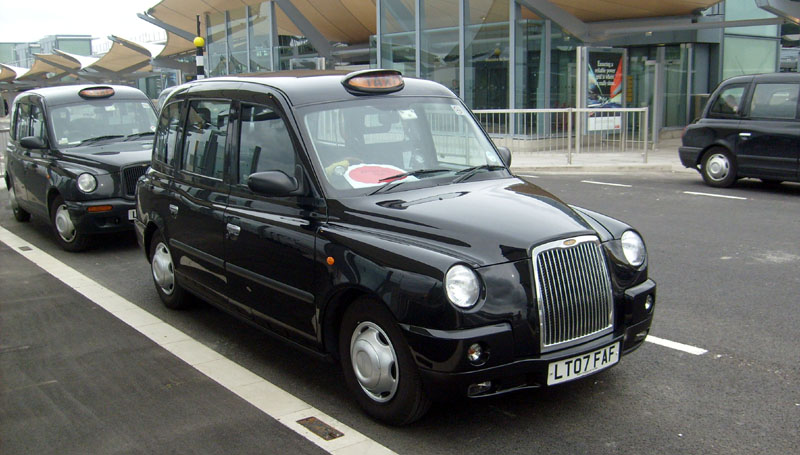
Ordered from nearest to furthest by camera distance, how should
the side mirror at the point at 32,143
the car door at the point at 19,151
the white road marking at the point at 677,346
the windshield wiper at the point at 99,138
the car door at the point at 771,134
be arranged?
the white road marking at the point at 677,346 < the side mirror at the point at 32,143 < the windshield wiper at the point at 99,138 < the car door at the point at 19,151 < the car door at the point at 771,134

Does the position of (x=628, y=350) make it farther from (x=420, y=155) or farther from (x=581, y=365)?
(x=420, y=155)

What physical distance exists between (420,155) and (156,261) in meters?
2.93

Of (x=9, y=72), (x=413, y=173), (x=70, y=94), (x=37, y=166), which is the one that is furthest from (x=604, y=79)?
(x=9, y=72)

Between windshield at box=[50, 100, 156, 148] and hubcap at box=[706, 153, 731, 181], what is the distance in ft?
30.1

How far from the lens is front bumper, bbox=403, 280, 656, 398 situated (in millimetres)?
3740

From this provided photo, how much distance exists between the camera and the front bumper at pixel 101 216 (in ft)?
29.2

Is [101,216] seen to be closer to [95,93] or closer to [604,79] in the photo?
[95,93]

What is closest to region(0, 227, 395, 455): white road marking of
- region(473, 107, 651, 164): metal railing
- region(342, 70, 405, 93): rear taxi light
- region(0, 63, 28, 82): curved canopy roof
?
region(342, 70, 405, 93): rear taxi light

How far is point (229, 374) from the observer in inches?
201

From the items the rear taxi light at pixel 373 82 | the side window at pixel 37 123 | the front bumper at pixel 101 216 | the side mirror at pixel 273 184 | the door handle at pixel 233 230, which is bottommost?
the front bumper at pixel 101 216

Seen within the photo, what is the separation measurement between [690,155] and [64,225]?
10.3 metres

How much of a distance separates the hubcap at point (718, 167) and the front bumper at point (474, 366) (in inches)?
405

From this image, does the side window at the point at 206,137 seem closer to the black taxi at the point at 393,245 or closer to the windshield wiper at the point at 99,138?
the black taxi at the point at 393,245

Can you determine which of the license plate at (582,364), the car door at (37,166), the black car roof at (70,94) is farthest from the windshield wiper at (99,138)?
the license plate at (582,364)
